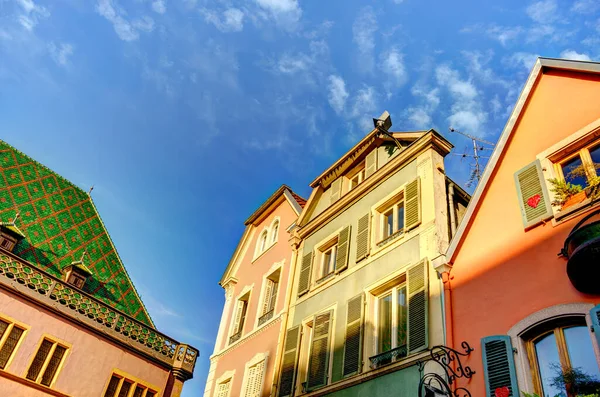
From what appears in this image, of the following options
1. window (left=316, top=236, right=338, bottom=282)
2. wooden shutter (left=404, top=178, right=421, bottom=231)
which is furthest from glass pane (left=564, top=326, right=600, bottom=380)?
window (left=316, top=236, right=338, bottom=282)

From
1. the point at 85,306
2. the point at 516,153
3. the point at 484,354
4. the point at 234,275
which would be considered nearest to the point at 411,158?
the point at 516,153

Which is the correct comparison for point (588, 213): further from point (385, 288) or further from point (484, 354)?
point (385, 288)

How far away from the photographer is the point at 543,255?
7648 mm

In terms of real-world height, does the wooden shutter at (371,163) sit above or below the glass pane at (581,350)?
above

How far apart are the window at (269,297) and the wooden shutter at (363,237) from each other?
3.79 metres

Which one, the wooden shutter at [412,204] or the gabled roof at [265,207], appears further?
the gabled roof at [265,207]

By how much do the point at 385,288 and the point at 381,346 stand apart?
1285 mm

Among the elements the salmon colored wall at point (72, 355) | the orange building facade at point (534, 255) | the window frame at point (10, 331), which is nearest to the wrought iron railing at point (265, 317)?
the salmon colored wall at point (72, 355)

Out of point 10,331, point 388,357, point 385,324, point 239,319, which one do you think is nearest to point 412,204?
point 385,324

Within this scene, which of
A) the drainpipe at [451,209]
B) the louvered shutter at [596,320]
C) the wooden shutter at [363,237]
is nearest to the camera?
the louvered shutter at [596,320]

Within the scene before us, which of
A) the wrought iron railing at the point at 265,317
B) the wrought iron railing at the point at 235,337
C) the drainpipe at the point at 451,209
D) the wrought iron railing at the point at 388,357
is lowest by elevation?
the wrought iron railing at the point at 388,357

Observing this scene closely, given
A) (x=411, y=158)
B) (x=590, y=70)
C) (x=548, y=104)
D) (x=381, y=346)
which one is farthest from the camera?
(x=411, y=158)

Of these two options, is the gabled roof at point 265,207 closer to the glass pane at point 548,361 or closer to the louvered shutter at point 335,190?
the louvered shutter at point 335,190

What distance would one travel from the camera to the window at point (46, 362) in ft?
43.1
